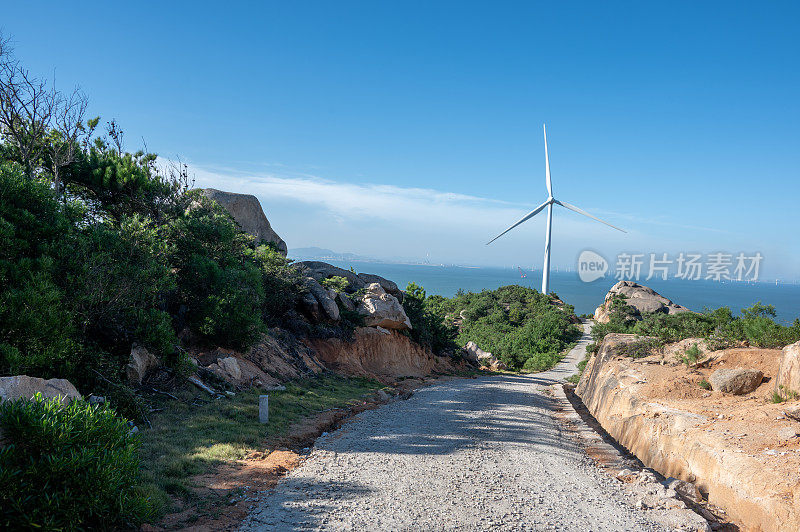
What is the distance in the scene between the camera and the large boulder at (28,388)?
729cm

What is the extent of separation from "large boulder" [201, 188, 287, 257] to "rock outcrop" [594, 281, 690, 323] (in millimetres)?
47891

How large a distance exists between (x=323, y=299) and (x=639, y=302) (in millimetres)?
53795

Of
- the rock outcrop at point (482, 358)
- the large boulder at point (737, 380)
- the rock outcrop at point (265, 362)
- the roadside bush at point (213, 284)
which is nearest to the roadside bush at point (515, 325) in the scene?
the rock outcrop at point (482, 358)

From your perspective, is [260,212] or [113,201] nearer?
[113,201]

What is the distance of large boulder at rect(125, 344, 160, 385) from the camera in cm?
1417

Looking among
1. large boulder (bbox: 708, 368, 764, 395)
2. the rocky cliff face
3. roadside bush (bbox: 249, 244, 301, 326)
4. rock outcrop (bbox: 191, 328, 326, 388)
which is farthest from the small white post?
large boulder (bbox: 708, 368, 764, 395)

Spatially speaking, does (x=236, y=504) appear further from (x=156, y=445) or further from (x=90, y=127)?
(x=90, y=127)

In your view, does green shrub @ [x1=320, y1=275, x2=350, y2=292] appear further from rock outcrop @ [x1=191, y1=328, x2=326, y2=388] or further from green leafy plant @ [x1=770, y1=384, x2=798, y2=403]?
green leafy plant @ [x1=770, y1=384, x2=798, y2=403]

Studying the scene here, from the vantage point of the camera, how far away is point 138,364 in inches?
565

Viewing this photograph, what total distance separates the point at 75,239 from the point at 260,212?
2276 centimetres

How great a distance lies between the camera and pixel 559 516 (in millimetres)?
8258

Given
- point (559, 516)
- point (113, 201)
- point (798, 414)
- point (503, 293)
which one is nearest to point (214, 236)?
point (113, 201)

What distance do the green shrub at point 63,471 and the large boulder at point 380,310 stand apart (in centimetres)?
2710

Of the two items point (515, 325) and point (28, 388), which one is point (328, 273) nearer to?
point (28, 388)
